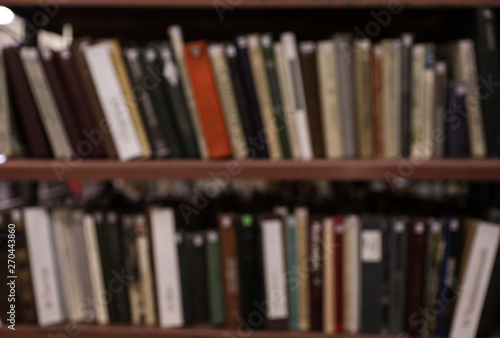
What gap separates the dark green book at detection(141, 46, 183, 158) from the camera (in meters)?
0.96

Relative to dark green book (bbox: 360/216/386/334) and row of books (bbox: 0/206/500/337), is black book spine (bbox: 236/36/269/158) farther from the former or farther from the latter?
dark green book (bbox: 360/216/386/334)

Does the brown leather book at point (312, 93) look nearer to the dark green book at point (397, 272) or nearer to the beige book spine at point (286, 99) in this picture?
the beige book spine at point (286, 99)

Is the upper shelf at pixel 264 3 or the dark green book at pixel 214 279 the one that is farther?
the dark green book at pixel 214 279

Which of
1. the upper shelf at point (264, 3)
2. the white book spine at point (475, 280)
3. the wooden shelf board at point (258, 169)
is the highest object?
the upper shelf at point (264, 3)

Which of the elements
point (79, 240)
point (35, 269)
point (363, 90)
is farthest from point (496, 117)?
point (35, 269)

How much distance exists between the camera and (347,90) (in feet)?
3.18

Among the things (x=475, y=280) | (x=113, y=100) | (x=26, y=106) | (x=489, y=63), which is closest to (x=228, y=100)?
(x=113, y=100)

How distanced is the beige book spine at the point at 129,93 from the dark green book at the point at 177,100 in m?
0.08

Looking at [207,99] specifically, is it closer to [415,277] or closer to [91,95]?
[91,95]

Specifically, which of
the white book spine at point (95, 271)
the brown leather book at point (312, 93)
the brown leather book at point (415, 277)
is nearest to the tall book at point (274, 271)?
the brown leather book at point (312, 93)

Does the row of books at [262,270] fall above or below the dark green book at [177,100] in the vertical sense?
below

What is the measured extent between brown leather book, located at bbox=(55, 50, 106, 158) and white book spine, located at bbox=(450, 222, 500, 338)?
0.95 m

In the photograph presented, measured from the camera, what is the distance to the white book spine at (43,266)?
102 centimetres

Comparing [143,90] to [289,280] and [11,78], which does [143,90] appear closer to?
[11,78]
